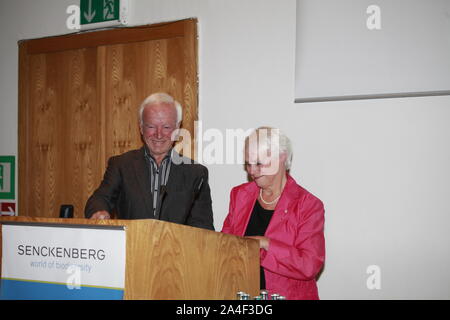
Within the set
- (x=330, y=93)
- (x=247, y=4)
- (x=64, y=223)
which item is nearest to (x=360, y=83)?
(x=330, y=93)

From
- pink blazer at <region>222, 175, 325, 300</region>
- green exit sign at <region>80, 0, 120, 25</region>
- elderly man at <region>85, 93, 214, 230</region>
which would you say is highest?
green exit sign at <region>80, 0, 120, 25</region>

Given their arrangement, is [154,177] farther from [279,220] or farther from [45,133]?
[45,133]


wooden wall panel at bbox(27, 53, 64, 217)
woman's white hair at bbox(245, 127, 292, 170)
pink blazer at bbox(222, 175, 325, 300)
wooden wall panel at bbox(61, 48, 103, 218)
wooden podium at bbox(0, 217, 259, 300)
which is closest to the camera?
wooden podium at bbox(0, 217, 259, 300)

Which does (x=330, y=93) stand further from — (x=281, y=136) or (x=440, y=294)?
(x=440, y=294)

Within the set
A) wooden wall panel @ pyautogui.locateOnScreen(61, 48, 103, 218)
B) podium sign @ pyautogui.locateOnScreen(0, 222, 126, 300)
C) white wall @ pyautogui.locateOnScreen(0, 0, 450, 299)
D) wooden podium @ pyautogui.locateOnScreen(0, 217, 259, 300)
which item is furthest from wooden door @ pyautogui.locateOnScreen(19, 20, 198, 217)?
podium sign @ pyautogui.locateOnScreen(0, 222, 126, 300)

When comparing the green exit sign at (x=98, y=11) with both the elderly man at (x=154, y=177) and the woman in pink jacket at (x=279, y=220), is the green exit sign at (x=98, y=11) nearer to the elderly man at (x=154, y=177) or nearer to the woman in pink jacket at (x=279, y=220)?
the elderly man at (x=154, y=177)

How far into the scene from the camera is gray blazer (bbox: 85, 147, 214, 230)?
2.59 meters

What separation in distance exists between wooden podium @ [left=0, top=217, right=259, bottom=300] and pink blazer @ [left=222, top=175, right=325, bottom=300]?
0.21m

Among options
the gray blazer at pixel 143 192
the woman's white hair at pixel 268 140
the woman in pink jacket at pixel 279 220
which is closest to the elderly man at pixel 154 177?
the gray blazer at pixel 143 192

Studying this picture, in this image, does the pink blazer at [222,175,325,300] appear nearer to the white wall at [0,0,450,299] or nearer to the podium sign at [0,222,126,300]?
the white wall at [0,0,450,299]

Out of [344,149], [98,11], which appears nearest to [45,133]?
[98,11]

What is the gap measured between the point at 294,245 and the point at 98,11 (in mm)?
2532

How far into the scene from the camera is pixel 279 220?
2.34 meters
